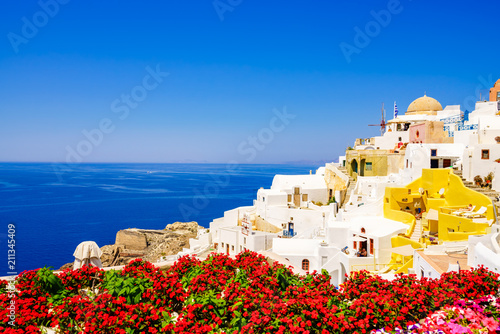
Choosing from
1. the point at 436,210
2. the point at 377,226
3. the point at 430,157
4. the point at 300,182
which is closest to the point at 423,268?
the point at 377,226

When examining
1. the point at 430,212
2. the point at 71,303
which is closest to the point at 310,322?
the point at 71,303

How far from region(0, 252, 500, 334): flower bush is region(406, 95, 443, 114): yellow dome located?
122 feet

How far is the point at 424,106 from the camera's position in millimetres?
42719

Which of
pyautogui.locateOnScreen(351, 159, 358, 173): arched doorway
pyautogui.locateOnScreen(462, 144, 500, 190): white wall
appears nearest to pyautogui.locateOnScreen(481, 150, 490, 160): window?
pyautogui.locateOnScreen(462, 144, 500, 190): white wall

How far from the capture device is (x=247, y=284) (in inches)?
334

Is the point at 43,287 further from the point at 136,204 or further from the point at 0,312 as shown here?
the point at 136,204

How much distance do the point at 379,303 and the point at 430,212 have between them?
15.9 m

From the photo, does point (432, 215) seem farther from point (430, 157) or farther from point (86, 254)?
point (86, 254)

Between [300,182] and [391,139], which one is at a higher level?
[391,139]

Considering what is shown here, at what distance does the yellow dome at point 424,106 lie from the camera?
139ft

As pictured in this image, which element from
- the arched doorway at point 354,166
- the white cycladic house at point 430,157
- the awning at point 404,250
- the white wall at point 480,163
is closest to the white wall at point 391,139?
the arched doorway at point 354,166

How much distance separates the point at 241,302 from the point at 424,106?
42093 millimetres

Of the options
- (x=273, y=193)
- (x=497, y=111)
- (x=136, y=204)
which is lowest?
(x=136, y=204)

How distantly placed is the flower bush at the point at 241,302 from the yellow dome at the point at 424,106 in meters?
37.3
